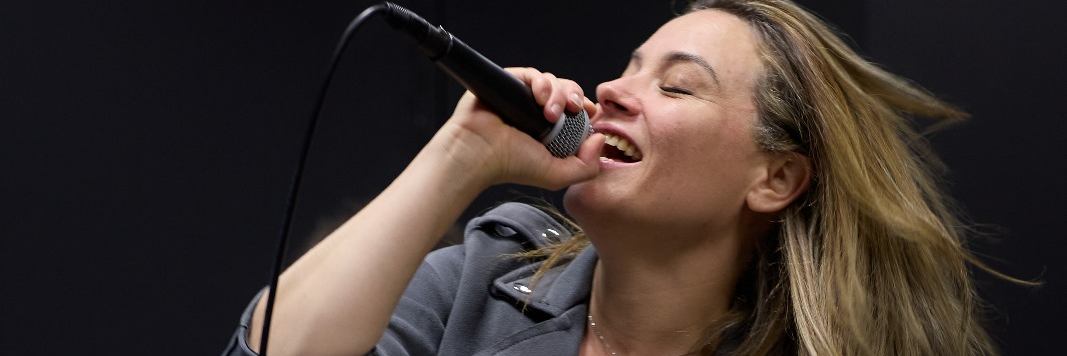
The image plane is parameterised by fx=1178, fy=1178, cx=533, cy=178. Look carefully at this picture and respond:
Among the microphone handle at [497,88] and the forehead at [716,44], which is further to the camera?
the forehead at [716,44]

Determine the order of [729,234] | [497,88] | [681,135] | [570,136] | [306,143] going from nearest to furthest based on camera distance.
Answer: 1. [306,143]
2. [497,88]
3. [570,136]
4. [681,135]
5. [729,234]

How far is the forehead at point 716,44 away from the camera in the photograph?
1.54 metres

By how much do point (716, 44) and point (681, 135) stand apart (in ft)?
0.54

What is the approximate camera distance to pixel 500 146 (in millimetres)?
1274

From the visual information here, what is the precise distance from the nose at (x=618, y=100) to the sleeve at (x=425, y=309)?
0.97ft

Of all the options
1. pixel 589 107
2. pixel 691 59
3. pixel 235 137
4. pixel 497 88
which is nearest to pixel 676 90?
pixel 691 59

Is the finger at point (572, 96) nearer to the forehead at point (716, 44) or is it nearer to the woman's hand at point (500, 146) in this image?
the woman's hand at point (500, 146)

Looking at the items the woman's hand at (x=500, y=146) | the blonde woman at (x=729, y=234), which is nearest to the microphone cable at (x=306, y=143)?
the woman's hand at (x=500, y=146)

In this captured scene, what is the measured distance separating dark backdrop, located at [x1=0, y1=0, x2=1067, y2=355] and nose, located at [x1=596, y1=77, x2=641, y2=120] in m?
0.48

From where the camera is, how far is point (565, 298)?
5.20 ft

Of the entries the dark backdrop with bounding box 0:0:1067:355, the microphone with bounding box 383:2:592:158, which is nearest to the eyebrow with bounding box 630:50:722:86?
the microphone with bounding box 383:2:592:158

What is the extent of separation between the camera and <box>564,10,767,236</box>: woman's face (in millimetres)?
1454

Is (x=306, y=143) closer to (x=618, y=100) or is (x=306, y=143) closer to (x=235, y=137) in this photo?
(x=618, y=100)

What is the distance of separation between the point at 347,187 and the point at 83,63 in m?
0.46
